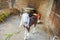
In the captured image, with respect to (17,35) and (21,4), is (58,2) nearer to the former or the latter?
(17,35)

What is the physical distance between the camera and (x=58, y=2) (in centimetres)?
378

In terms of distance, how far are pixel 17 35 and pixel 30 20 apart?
2.05ft

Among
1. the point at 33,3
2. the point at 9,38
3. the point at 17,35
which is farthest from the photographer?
the point at 33,3

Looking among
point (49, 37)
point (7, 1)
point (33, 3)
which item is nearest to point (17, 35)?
point (49, 37)

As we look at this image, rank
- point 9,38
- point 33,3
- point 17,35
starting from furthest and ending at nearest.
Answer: point 33,3
point 17,35
point 9,38

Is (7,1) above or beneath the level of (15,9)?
above

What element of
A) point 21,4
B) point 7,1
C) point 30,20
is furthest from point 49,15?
point 7,1

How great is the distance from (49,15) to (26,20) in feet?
4.73

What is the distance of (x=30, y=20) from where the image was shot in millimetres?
3469

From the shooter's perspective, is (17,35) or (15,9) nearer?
(17,35)

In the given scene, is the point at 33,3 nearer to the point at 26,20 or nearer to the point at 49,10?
the point at 49,10

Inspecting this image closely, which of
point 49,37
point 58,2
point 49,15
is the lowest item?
point 49,37

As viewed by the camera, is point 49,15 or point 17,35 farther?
point 49,15

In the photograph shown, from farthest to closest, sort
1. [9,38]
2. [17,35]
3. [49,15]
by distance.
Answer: [49,15] → [17,35] → [9,38]
